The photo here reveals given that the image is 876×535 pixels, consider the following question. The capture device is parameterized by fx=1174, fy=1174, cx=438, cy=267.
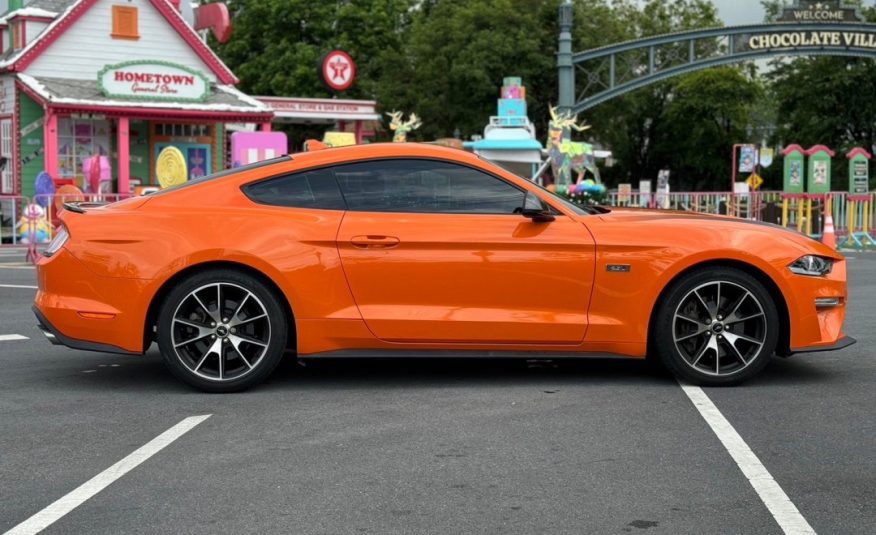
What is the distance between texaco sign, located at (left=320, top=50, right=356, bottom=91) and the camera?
4038 centimetres

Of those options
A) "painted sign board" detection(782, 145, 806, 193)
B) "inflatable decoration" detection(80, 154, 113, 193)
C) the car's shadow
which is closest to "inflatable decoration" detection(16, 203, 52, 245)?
"inflatable decoration" detection(80, 154, 113, 193)

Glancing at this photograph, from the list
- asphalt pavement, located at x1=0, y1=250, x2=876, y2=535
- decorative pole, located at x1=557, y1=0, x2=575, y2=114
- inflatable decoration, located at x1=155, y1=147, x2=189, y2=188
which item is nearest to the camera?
asphalt pavement, located at x1=0, y1=250, x2=876, y2=535

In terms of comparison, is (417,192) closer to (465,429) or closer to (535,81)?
(465,429)

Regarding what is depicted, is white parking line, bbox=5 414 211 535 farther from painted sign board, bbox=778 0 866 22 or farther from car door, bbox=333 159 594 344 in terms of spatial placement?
painted sign board, bbox=778 0 866 22

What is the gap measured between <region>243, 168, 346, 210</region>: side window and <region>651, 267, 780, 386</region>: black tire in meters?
2.01

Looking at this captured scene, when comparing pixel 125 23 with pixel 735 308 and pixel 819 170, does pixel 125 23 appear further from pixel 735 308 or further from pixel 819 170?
pixel 735 308

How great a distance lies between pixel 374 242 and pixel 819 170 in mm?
24708

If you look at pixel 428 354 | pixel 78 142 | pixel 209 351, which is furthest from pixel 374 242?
pixel 78 142

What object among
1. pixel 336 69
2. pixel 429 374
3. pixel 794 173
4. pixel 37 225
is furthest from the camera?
pixel 336 69

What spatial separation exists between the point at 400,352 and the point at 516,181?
1.20 meters

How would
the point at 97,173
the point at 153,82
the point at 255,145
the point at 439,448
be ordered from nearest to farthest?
1. the point at 439,448
2. the point at 255,145
3. the point at 97,173
4. the point at 153,82

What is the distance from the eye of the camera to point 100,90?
102ft

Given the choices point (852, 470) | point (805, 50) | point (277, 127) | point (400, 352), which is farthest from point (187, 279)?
point (277, 127)

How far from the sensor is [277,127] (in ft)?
175
